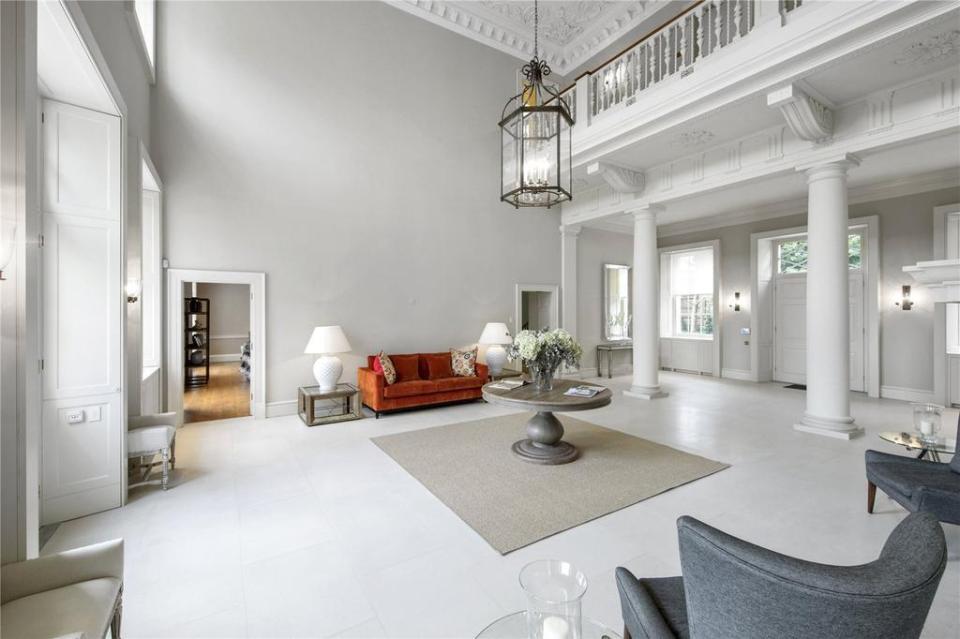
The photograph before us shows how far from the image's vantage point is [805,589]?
0.83 meters

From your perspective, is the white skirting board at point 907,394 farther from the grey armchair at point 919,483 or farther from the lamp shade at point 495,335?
the lamp shade at point 495,335

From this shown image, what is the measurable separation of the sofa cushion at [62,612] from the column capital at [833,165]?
261 inches

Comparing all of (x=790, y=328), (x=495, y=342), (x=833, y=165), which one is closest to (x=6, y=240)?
(x=495, y=342)

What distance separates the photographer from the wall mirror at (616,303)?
9.09m

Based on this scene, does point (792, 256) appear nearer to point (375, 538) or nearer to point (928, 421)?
point (928, 421)

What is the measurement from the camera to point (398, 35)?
21.9 ft

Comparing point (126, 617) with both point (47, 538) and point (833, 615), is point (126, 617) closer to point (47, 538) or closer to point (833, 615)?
point (47, 538)

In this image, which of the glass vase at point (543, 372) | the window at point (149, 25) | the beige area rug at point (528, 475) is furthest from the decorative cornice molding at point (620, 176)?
the window at point (149, 25)

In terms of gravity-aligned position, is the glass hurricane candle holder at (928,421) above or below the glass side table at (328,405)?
above

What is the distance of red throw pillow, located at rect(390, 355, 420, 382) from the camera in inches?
244

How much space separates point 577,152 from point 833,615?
236 inches

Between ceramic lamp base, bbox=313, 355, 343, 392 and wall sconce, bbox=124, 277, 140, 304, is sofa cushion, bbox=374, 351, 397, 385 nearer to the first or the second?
ceramic lamp base, bbox=313, 355, 343, 392

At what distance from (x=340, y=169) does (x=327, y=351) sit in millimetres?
2722

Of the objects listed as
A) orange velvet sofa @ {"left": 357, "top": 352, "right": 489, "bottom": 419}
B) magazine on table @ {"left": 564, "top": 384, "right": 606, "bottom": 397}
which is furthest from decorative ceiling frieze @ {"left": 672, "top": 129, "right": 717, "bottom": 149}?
orange velvet sofa @ {"left": 357, "top": 352, "right": 489, "bottom": 419}
